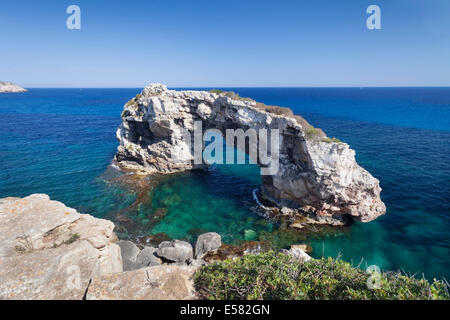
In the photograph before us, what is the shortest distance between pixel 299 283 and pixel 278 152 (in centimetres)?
1596

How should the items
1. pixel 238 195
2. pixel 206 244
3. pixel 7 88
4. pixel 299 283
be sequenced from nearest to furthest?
pixel 299 283, pixel 206 244, pixel 238 195, pixel 7 88

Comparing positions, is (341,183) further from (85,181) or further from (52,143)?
(52,143)

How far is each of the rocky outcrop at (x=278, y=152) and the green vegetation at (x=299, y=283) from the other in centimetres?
1212

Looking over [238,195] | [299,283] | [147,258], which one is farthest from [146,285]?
[238,195]

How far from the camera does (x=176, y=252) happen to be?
1695 centimetres

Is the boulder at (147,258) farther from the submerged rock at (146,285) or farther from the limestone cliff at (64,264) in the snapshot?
the submerged rock at (146,285)

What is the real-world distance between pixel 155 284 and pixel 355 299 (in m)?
7.62

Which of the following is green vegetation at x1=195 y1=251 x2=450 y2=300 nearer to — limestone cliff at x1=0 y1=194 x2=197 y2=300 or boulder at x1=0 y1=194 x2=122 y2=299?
limestone cliff at x1=0 y1=194 x2=197 y2=300

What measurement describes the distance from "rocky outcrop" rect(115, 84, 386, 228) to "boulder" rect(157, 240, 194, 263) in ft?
32.5

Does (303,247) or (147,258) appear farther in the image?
(303,247)

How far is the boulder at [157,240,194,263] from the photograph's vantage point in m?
16.8

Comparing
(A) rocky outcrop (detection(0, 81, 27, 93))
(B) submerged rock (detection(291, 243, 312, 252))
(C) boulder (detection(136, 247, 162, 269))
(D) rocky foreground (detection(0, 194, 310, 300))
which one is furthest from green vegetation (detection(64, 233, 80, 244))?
(A) rocky outcrop (detection(0, 81, 27, 93))

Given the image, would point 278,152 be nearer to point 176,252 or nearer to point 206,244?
point 206,244

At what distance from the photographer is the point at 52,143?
4366 centimetres
